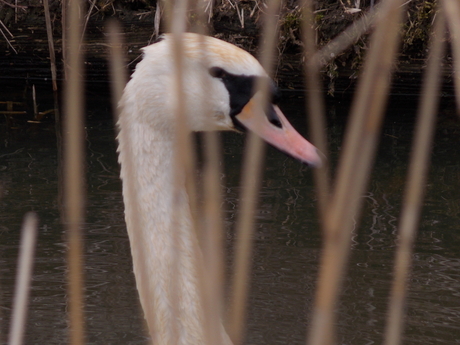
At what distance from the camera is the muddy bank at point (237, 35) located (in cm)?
584

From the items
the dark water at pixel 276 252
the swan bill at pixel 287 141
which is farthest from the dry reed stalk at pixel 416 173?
the dark water at pixel 276 252

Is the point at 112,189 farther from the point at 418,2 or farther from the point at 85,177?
the point at 418,2

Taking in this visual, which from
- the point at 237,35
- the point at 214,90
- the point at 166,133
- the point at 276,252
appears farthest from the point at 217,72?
the point at 237,35

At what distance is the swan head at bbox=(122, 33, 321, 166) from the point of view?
2.00m

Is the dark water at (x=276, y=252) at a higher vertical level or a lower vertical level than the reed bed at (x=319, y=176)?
lower

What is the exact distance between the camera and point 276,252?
3.98 meters

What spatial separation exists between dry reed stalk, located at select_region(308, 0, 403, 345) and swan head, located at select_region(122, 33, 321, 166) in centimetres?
80

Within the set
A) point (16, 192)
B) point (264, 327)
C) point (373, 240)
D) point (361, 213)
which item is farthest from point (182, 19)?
point (16, 192)

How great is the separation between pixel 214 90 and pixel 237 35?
4.01 meters

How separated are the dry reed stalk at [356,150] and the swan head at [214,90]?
80 centimetres

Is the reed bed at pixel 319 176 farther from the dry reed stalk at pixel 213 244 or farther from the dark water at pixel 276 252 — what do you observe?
the dark water at pixel 276 252

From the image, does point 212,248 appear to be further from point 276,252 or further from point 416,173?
point 276,252

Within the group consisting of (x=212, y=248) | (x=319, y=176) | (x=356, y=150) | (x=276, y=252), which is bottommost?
(x=276, y=252)

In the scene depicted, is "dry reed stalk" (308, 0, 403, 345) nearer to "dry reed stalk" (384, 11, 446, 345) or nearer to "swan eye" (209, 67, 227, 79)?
"dry reed stalk" (384, 11, 446, 345)
